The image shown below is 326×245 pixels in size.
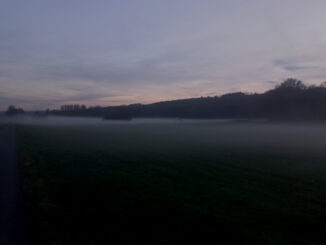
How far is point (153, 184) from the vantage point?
404 inches

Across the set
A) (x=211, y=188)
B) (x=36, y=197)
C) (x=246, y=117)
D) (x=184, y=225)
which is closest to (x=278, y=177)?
(x=211, y=188)

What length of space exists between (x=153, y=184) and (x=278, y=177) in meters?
5.08

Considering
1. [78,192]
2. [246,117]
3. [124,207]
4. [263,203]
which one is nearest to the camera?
[124,207]

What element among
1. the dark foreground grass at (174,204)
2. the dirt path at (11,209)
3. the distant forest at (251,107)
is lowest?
the dark foreground grass at (174,204)

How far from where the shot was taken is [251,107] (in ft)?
289

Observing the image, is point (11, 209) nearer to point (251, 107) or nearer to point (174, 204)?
point (174, 204)

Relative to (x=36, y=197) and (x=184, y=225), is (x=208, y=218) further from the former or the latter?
(x=36, y=197)

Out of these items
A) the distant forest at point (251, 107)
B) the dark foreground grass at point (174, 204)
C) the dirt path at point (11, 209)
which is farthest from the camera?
the distant forest at point (251, 107)

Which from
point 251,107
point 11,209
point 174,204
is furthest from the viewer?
point 251,107

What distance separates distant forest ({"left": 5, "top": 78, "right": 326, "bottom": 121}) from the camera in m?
74.8

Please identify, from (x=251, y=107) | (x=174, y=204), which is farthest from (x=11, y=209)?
(x=251, y=107)

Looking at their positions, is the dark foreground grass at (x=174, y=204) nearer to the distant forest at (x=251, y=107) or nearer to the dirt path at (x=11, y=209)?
the dirt path at (x=11, y=209)

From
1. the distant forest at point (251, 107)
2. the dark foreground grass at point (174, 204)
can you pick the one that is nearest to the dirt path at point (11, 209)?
the dark foreground grass at point (174, 204)

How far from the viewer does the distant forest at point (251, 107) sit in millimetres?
74750
